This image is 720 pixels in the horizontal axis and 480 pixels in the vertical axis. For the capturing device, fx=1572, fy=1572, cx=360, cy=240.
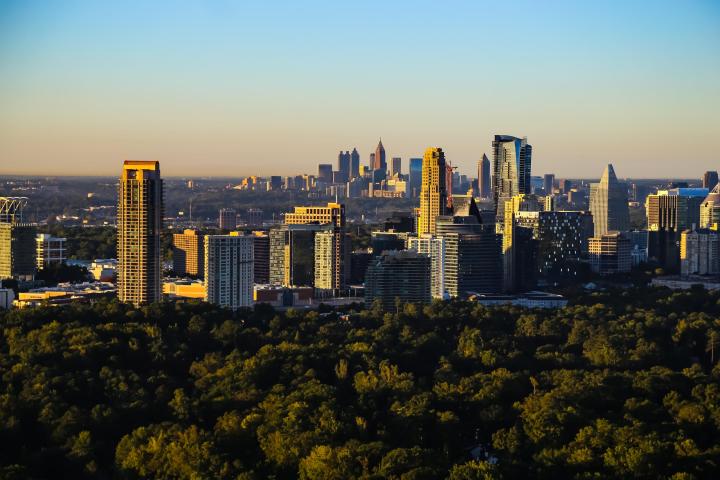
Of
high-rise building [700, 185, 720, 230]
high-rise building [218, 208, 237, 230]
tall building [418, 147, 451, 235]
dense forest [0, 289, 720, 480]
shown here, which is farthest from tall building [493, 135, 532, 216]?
dense forest [0, 289, 720, 480]

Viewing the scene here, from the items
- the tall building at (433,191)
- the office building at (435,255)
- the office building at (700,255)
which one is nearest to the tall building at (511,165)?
the tall building at (433,191)

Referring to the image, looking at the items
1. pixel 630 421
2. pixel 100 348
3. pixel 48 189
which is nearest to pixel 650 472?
pixel 630 421

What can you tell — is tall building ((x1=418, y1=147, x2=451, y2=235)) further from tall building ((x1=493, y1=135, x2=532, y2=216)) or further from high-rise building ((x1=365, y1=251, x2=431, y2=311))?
high-rise building ((x1=365, y1=251, x2=431, y2=311))

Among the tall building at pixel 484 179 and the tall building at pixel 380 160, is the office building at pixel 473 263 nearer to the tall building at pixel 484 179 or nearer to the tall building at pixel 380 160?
the tall building at pixel 484 179

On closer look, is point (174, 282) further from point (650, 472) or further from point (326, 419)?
point (650, 472)

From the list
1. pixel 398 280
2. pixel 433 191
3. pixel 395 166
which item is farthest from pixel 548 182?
pixel 398 280

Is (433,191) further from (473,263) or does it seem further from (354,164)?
(354,164)
